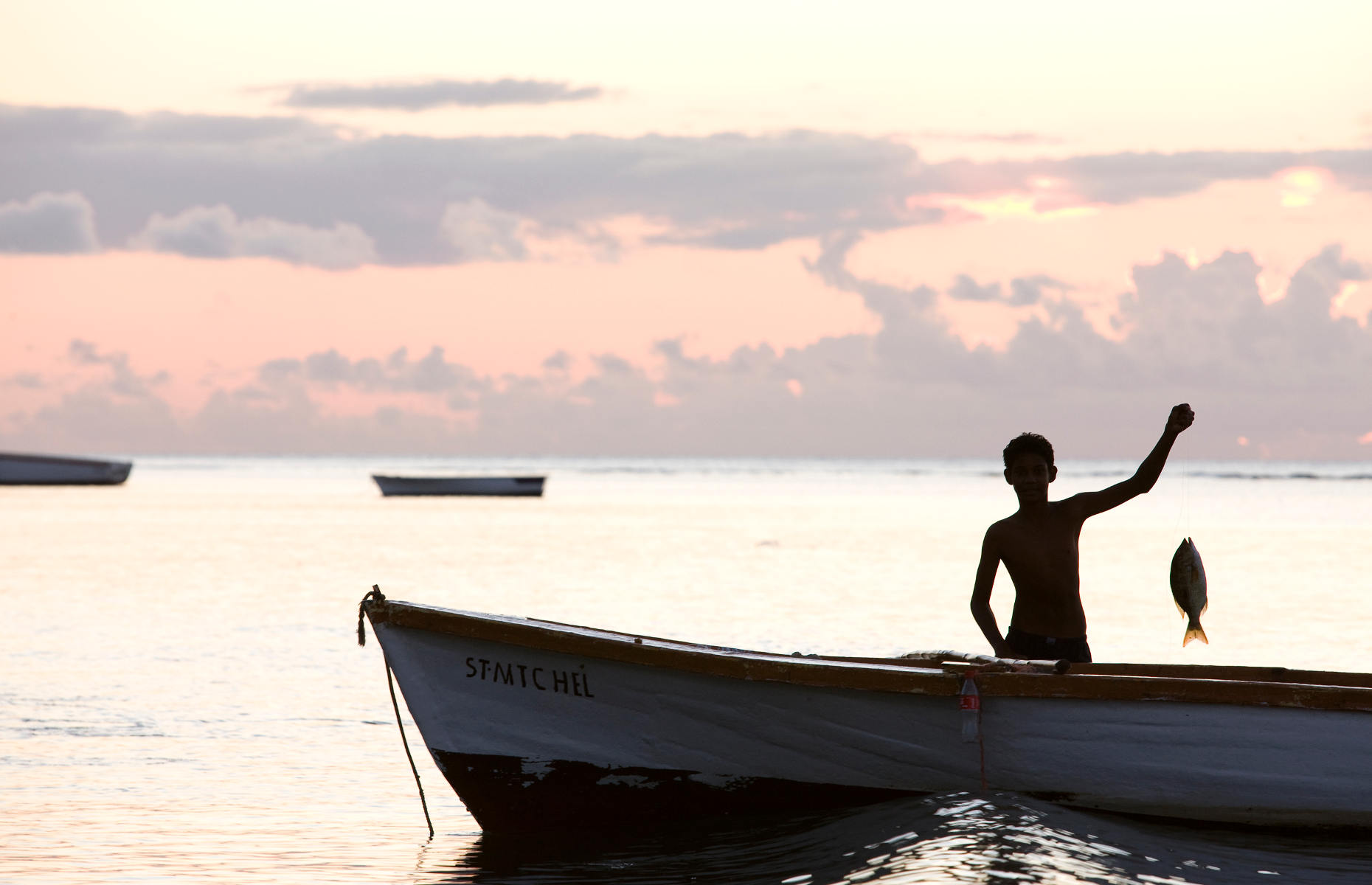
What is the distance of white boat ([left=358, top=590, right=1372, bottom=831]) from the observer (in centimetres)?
940

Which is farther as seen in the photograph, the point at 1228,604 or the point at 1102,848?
the point at 1228,604

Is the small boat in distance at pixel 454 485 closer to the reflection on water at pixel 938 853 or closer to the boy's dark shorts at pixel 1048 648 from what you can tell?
the reflection on water at pixel 938 853

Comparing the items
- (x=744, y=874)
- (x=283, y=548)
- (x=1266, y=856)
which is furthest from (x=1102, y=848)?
(x=283, y=548)

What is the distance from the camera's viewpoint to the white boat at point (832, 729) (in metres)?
9.40

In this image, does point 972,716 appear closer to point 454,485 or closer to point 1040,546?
point 1040,546

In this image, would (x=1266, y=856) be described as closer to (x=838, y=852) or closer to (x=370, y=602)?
(x=838, y=852)

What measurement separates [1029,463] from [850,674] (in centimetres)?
169

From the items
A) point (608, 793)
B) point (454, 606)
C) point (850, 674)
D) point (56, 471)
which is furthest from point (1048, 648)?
point (56, 471)

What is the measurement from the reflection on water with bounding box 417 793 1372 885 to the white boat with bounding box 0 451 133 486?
4061 inches

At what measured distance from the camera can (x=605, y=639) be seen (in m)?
9.56

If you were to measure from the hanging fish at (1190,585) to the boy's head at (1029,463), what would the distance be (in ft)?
3.03

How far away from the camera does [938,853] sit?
9.55 metres

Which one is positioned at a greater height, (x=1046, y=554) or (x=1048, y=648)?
(x=1046, y=554)

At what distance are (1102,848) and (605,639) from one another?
10.8 ft
